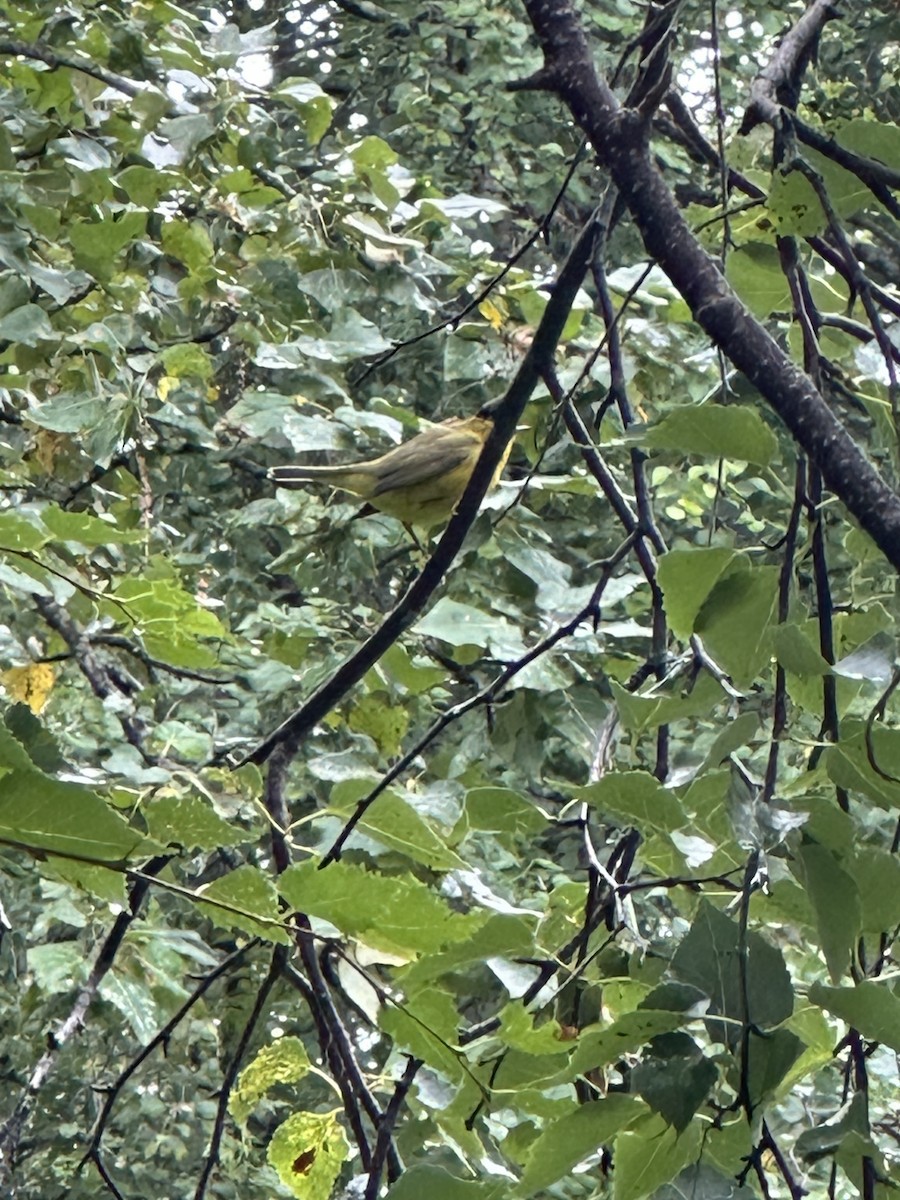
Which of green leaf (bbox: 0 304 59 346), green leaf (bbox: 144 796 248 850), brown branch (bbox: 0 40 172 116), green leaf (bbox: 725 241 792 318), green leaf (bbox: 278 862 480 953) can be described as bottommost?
green leaf (bbox: 278 862 480 953)

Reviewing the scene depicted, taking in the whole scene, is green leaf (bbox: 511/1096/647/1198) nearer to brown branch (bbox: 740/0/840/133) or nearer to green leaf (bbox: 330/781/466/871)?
green leaf (bbox: 330/781/466/871)

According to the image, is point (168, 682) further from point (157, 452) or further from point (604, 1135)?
point (604, 1135)

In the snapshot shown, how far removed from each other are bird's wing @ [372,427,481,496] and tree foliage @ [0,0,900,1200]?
0.40 ft

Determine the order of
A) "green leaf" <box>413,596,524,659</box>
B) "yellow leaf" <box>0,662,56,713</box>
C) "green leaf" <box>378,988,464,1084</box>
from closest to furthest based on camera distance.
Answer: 1. "green leaf" <box>378,988,464,1084</box>
2. "green leaf" <box>413,596,524,659</box>
3. "yellow leaf" <box>0,662,56,713</box>

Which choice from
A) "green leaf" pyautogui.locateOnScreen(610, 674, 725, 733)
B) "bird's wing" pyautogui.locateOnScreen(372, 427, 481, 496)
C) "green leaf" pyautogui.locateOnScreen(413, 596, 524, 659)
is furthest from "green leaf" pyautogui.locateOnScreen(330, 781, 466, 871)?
"bird's wing" pyautogui.locateOnScreen(372, 427, 481, 496)

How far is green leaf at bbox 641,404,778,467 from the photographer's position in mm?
824

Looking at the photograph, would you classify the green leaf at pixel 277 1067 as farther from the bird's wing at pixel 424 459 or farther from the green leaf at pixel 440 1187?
the bird's wing at pixel 424 459

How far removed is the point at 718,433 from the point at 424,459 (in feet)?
6.26

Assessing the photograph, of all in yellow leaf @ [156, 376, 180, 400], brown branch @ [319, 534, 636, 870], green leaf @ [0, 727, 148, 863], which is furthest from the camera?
yellow leaf @ [156, 376, 180, 400]

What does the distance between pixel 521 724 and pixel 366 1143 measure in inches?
18.1

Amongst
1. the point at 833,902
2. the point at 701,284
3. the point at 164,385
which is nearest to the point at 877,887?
the point at 833,902

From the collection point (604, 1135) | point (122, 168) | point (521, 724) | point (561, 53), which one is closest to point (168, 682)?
point (122, 168)

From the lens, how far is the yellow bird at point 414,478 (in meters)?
2.68

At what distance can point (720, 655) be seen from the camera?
86cm
